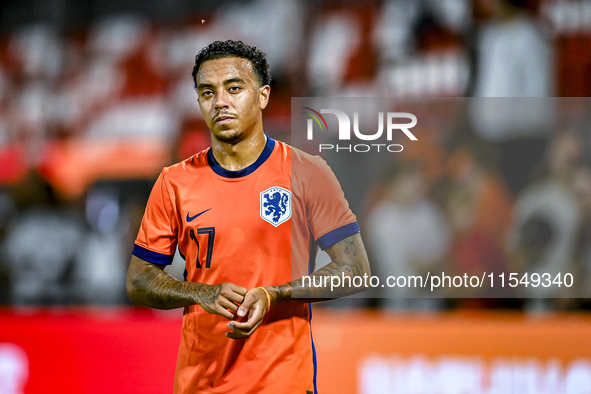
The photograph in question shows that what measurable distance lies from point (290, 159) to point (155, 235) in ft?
1.81

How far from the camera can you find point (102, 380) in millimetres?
3682

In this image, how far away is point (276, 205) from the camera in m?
Answer: 2.01

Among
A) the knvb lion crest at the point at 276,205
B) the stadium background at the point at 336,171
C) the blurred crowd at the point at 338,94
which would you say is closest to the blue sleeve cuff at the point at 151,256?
the knvb lion crest at the point at 276,205

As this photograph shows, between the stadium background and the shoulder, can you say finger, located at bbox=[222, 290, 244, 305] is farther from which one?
the stadium background

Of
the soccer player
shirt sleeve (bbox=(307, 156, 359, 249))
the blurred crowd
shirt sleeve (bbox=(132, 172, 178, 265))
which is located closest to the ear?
the soccer player

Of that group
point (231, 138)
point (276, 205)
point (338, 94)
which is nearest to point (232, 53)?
point (231, 138)

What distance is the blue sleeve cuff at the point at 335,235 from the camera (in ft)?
6.66

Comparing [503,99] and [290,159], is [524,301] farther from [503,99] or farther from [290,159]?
[290,159]

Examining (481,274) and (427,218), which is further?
(427,218)

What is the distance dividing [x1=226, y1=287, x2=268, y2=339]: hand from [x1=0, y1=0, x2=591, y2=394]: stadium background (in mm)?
1080

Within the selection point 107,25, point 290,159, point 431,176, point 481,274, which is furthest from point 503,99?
point 107,25

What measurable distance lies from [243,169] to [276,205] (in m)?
0.18

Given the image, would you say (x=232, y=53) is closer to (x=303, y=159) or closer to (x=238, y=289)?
(x=303, y=159)

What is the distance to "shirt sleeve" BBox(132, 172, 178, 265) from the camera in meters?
2.04
